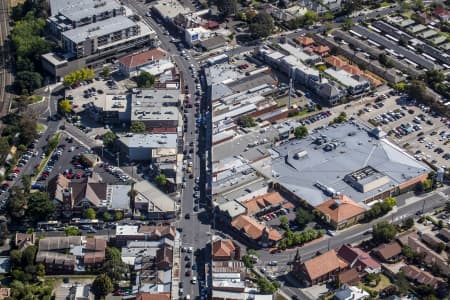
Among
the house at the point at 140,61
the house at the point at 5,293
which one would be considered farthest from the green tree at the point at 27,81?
the house at the point at 5,293

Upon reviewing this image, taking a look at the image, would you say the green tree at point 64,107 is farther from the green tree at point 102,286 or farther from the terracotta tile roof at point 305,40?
the terracotta tile roof at point 305,40

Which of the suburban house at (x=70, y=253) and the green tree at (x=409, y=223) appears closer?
the suburban house at (x=70, y=253)

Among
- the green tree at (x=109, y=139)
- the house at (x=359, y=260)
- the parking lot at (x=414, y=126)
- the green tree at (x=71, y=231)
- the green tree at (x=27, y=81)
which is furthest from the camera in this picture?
the green tree at (x=27, y=81)

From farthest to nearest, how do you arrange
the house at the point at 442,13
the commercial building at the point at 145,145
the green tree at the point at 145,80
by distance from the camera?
the house at the point at 442,13 → the green tree at the point at 145,80 → the commercial building at the point at 145,145

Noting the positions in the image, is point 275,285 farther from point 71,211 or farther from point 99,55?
point 99,55

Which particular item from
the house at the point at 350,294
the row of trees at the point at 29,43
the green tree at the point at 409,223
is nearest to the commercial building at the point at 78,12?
the row of trees at the point at 29,43

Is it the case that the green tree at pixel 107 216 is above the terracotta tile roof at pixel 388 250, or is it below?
below

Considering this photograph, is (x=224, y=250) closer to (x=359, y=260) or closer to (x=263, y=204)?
(x=263, y=204)

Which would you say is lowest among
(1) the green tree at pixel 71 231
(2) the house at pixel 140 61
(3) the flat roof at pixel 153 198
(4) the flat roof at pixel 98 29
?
(1) the green tree at pixel 71 231
